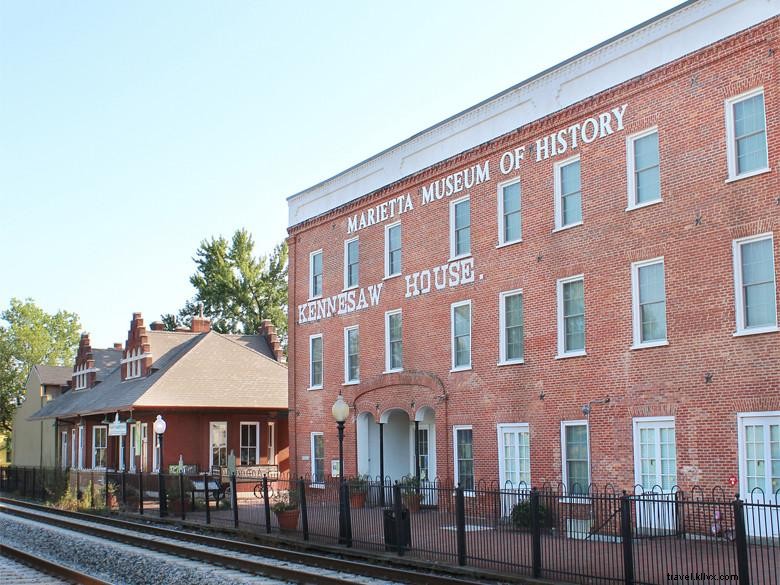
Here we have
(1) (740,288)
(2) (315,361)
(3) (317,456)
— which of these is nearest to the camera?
(1) (740,288)

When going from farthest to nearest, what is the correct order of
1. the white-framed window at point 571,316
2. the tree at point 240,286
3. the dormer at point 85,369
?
the tree at point 240,286, the dormer at point 85,369, the white-framed window at point 571,316

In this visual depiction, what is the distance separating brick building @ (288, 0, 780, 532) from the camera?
18328mm

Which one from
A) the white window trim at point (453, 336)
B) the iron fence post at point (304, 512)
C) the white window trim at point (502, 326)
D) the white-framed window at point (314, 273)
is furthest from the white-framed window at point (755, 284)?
the white-framed window at point (314, 273)

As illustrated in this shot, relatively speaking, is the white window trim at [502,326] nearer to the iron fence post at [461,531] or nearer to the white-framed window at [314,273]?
the iron fence post at [461,531]

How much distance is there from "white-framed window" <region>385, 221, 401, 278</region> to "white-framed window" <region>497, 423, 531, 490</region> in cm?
675

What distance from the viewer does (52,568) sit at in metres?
16.4

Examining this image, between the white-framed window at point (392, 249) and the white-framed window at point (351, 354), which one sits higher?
the white-framed window at point (392, 249)

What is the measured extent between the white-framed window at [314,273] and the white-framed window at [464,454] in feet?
29.9

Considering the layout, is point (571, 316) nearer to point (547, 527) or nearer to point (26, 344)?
point (547, 527)

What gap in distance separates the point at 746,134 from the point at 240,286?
59.2 metres

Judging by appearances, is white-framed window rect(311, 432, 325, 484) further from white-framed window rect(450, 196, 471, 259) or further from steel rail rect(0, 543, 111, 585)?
steel rail rect(0, 543, 111, 585)

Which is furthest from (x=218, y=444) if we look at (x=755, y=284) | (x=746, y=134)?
(x=746, y=134)

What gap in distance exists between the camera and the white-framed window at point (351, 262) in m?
30.5

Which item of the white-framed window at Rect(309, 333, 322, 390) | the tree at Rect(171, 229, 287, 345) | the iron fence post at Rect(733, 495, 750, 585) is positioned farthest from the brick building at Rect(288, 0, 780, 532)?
the tree at Rect(171, 229, 287, 345)
